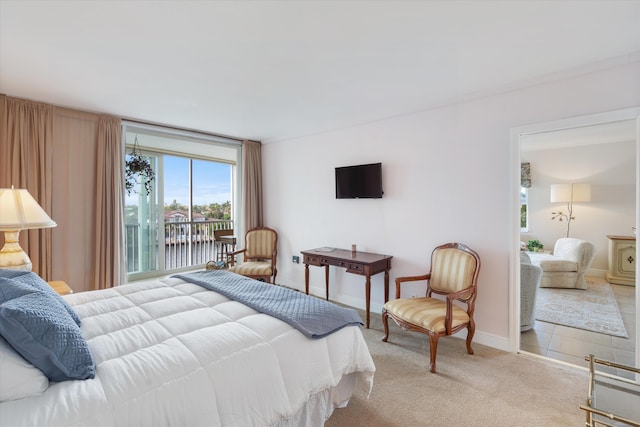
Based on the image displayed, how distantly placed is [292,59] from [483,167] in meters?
2.12

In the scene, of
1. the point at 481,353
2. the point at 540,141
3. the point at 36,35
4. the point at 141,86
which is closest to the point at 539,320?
the point at 481,353

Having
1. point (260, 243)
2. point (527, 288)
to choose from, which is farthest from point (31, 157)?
point (527, 288)

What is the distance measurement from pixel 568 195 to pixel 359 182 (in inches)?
152

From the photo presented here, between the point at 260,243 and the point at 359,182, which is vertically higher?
the point at 359,182

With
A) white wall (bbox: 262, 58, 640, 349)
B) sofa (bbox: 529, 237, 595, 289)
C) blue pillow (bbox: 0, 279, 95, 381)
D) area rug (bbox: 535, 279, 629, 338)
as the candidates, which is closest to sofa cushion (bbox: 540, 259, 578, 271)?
sofa (bbox: 529, 237, 595, 289)

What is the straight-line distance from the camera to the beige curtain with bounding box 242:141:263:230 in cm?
517

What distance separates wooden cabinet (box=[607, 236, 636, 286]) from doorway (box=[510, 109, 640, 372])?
15 centimetres

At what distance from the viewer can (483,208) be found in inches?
121

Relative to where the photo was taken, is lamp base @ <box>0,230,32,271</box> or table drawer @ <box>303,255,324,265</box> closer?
lamp base @ <box>0,230,32,271</box>

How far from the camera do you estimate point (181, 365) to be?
4.45 feet

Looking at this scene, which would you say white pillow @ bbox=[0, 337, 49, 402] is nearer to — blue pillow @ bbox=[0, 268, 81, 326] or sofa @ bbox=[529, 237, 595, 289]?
blue pillow @ bbox=[0, 268, 81, 326]

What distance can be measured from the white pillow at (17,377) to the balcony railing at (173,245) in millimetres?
4008

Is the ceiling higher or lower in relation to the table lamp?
higher

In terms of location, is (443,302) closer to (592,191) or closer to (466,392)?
(466,392)
